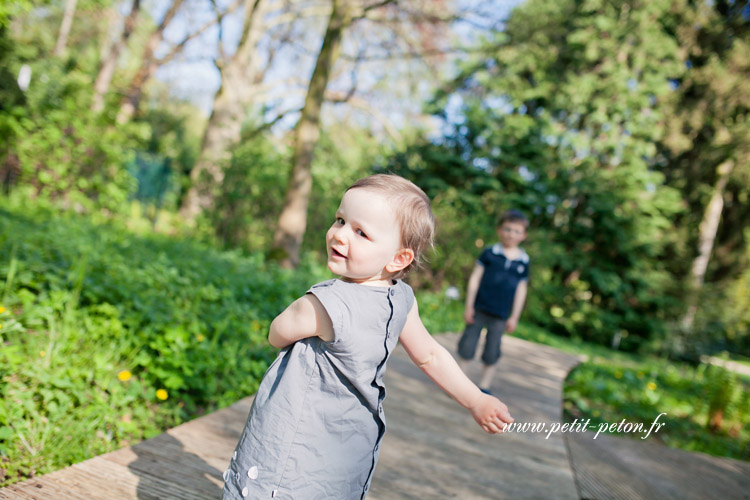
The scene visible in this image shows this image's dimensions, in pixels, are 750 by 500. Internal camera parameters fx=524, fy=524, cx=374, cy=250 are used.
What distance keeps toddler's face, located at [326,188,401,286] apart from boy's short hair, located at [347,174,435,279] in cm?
2

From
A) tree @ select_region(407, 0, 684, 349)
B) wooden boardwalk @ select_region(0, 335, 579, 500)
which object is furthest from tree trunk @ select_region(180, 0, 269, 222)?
wooden boardwalk @ select_region(0, 335, 579, 500)

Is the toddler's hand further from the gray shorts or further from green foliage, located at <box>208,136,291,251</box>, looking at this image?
green foliage, located at <box>208,136,291,251</box>

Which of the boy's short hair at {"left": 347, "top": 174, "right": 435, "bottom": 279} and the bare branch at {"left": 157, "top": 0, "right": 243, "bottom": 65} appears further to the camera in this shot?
the bare branch at {"left": 157, "top": 0, "right": 243, "bottom": 65}

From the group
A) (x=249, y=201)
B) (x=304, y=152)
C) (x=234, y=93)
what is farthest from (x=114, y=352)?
(x=234, y=93)

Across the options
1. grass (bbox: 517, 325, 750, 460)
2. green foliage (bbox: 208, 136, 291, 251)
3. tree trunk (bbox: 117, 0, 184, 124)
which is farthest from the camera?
tree trunk (bbox: 117, 0, 184, 124)

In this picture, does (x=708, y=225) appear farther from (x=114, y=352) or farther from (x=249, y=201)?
(x=114, y=352)

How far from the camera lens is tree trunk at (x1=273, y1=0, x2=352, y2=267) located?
818 cm

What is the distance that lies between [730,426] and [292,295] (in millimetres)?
4628

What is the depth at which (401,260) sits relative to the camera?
1526 mm

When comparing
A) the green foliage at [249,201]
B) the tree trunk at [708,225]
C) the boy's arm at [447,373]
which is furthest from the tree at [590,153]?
the boy's arm at [447,373]

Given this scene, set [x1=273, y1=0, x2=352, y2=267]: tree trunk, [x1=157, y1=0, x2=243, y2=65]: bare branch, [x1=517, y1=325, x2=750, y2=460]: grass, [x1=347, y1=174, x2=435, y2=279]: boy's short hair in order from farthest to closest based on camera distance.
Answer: [x1=157, y1=0, x2=243, y2=65]: bare branch, [x1=273, y1=0, x2=352, y2=267]: tree trunk, [x1=517, y1=325, x2=750, y2=460]: grass, [x1=347, y1=174, x2=435, y2=279]: boy's short hair

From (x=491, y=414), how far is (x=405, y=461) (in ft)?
3.98

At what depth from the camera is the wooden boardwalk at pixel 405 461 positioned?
183 cm

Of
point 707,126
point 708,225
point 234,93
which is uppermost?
point 707,126
